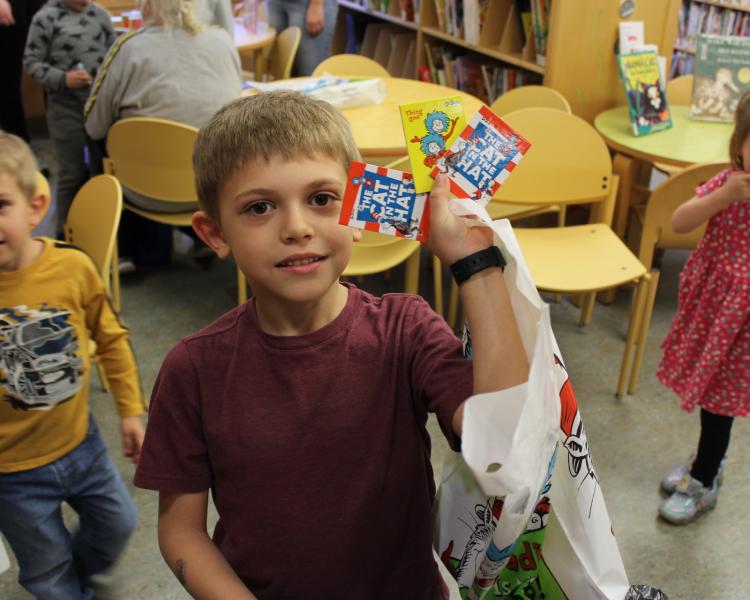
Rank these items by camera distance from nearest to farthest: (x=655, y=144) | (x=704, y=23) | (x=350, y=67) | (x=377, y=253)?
(x=377, y=253), (x=655, y=144), (x=350, y=67), (x=704, y=23)

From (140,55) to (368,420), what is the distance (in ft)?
7.00

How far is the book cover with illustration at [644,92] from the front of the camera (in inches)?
109

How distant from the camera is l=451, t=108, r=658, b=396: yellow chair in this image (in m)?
2.37

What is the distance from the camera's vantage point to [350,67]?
3523 mm

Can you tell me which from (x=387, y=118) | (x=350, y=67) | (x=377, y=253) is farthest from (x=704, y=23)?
(x=377, y=253)

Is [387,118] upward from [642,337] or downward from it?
upward

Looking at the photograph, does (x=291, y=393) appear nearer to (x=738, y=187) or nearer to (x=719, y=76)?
(x=738, y=187)

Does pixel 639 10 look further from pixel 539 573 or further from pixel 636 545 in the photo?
pixel 539 573

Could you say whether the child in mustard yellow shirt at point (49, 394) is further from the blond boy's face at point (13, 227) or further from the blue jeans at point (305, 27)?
the blue jeans at point (305, 27)

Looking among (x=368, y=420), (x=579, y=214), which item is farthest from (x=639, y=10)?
(x=368, y=420)

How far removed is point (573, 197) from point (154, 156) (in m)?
1.39

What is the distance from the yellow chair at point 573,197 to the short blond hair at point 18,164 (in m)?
1.48

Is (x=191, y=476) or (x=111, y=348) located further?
(x=111, y=348)

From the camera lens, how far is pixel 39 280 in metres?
1.28
